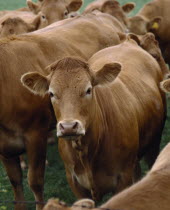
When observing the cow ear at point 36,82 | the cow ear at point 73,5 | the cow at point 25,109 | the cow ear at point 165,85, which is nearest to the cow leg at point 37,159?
the cow at point 25,109

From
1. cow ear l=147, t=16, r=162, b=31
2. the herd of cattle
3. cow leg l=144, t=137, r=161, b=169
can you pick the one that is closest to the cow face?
the herd of cattle

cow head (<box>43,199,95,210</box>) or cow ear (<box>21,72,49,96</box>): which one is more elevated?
cow head (<box>43,199,95,210</box>)

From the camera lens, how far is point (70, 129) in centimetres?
459

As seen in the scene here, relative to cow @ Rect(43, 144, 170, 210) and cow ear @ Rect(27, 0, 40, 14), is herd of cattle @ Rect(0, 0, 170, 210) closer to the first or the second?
cow @ Rect(43, 144, 170, 210)

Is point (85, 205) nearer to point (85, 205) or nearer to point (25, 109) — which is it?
point (85, 205)

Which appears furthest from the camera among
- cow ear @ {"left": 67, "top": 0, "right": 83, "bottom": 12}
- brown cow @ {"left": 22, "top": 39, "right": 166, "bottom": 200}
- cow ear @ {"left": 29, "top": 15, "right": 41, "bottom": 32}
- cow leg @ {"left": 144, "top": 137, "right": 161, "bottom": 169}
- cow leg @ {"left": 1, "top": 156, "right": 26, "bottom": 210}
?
cow ear @ {"left": 67, "top": 0, "right": 83, "bottom": 12}

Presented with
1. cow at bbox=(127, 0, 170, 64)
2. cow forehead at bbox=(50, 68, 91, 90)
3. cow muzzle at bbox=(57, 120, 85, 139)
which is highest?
cow forehead at bbox=(50, 68, 91, 90)

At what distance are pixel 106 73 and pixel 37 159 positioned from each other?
1.44 m

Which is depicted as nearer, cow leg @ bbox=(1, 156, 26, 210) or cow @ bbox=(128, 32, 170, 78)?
cow leg @ bbox=(1, 156, 26, 210)

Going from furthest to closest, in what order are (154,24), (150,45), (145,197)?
(154,24) < (150,45) < (145,197)

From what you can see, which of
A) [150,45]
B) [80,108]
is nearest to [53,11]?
[150,45]

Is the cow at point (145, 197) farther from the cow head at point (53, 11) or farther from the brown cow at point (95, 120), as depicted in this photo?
the cow head at point (53, 11)

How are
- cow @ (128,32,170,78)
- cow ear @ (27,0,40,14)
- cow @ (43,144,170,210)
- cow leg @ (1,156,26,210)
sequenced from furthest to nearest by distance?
cow ear @ (27,0,40,14)
cow @ (128,32,170,78)
cow leg @ (1,156,26,210)
cow @ (43,144,170,210)

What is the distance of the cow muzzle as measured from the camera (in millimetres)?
4590
